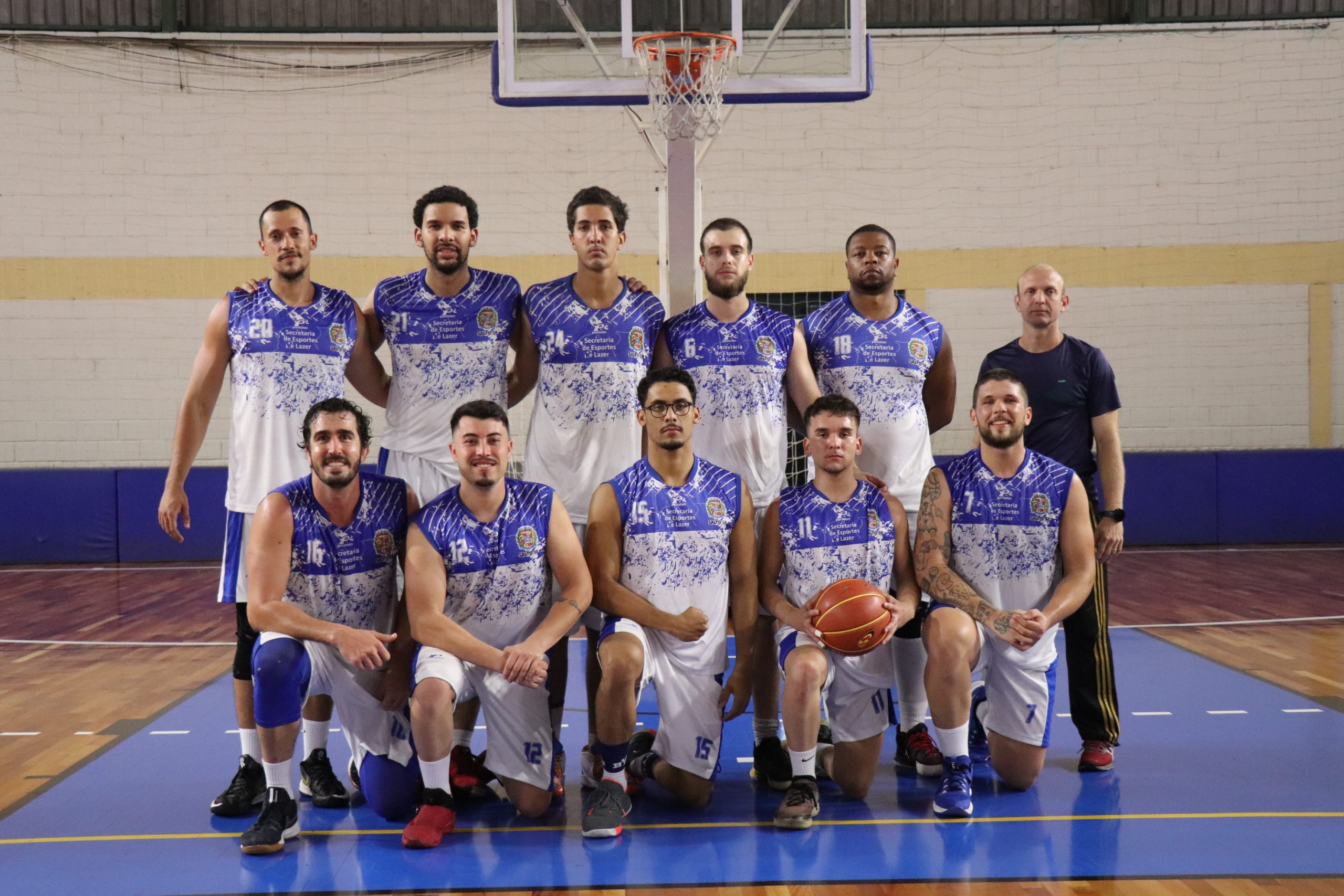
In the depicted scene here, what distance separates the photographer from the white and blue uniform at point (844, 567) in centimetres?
413

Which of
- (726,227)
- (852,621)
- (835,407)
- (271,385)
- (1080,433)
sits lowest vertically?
(852,621)

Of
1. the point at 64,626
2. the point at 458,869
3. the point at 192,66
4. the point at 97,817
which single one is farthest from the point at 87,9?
the point at 458,869

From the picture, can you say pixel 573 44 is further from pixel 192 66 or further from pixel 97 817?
pixel 192 66

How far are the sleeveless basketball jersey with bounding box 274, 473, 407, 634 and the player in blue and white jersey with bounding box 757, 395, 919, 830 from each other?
1.38 metres

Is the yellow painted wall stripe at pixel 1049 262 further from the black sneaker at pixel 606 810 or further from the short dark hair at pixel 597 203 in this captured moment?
the black sneaker at pixel 606 810

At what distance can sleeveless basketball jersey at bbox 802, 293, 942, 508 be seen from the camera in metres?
4.67

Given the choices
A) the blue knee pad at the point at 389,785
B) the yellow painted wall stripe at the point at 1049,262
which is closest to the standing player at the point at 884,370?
the blue knee pad at the point at 389,785

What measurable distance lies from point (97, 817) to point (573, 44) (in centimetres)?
451

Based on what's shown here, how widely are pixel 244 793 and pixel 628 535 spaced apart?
5.32 feet

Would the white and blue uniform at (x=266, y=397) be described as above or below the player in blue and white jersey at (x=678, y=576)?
above

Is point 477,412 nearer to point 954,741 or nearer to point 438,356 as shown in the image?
point 438,356

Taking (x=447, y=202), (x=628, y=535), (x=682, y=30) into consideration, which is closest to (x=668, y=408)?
(x=628, y=535)

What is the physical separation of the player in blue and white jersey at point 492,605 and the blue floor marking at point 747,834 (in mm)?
238

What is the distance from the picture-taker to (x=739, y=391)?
455cm
